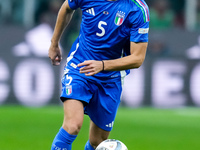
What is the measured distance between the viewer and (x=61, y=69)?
13891mm

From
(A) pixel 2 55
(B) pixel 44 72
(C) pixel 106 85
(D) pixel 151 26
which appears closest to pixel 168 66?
(D) pixel 151 26

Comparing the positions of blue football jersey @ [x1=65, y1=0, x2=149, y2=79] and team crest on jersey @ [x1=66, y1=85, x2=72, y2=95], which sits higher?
blue football jersey @ [x1=65, y1=0, x2=149, y2=79]

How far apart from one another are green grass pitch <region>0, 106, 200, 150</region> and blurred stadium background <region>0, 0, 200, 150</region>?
2 centimetres

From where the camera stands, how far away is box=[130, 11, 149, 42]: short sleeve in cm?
639

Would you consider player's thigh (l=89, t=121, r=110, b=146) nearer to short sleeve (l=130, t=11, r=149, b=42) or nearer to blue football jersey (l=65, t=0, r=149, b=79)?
blue football jersey (l=65, t=0, r=149, b=79)

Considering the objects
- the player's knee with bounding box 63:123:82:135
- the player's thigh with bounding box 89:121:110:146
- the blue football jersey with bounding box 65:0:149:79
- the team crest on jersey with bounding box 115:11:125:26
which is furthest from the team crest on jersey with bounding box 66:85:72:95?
the team crest on jersey with bounding box 115:11:125:26

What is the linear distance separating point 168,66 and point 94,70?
838 centimetres

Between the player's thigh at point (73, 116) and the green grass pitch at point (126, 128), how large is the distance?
2.40 metres

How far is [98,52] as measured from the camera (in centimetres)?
664

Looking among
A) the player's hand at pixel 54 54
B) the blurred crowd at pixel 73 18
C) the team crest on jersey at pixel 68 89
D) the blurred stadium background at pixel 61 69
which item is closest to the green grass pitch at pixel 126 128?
the blurred stadium background at pixel 61 69

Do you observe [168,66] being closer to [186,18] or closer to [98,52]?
[186,18]

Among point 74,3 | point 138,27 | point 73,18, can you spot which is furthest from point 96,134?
point 73,18

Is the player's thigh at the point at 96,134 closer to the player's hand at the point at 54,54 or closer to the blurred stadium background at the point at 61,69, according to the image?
the player's hand at the point at 54,54

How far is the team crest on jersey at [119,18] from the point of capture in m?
6.48
